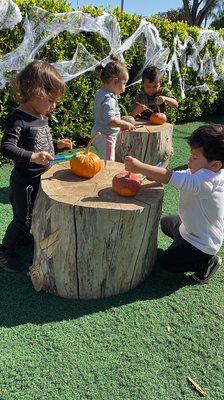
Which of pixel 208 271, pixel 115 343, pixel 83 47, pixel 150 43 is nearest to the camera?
pixel 115 343

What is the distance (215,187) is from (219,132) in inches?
14.5

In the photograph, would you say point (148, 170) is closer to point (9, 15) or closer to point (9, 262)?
point (9, 262)

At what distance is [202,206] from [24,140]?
1.35m

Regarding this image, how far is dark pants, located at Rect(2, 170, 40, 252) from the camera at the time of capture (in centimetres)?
300

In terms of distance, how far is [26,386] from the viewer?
2.09 metres

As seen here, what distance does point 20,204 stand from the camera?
9.96 feet

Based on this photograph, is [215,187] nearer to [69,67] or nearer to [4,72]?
[4,72]

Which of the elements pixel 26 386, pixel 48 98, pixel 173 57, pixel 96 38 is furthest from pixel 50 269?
pixel 173 57

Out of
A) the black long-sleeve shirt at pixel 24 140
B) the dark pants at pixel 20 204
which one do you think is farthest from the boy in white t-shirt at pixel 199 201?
the dark pants at pixel 20 204

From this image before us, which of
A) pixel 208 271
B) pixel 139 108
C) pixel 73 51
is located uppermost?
pixel 73 51

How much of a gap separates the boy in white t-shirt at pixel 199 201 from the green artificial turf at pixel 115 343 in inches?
7.9

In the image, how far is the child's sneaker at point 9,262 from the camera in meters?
3.04

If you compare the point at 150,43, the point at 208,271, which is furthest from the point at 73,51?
the point at 208,271

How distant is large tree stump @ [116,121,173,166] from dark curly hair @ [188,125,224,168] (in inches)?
80.6
